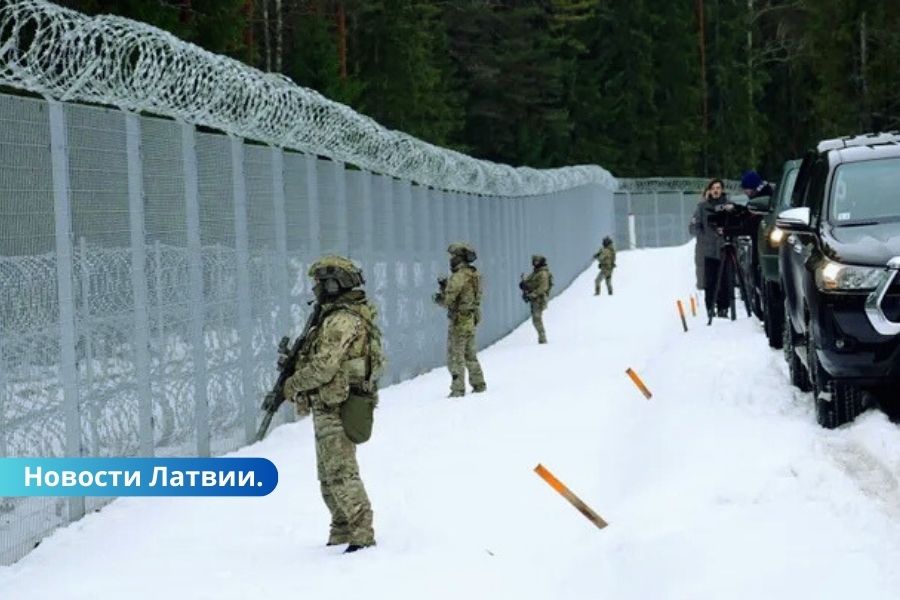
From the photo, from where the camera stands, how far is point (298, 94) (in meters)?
15.0

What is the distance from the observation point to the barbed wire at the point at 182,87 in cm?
968

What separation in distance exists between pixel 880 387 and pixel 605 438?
320 centimetres

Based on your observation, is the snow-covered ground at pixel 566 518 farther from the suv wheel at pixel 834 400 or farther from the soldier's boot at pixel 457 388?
the soldier's boot at pixel 457 388

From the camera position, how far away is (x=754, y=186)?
2047 cm

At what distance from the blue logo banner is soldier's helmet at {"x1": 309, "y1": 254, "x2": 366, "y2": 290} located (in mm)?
1943

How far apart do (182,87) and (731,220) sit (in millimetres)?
9940

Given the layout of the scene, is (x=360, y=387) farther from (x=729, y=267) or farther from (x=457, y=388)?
(x=729, y=267)

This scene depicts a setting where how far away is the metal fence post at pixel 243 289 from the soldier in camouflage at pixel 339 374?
507cm

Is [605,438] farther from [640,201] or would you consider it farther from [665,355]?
[640,201]

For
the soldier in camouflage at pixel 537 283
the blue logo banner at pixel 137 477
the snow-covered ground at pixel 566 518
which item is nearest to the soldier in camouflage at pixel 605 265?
the soldier in camouflage at pixel 537 283

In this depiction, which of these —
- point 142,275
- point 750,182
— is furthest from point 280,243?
point 750,182

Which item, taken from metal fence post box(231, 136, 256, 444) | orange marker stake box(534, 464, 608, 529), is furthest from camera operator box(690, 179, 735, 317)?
orange marker stake box(534, 464, 608, 529)

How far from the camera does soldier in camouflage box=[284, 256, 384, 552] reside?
866 cm

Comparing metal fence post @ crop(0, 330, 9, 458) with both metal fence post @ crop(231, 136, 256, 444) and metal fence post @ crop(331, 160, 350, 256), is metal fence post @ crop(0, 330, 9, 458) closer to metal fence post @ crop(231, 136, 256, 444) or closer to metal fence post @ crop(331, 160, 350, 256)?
metal fence post @ crop(231, 136, 256, 444)
